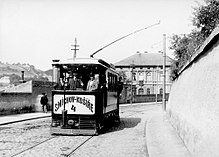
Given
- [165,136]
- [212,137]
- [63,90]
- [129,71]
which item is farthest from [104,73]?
[129,71]

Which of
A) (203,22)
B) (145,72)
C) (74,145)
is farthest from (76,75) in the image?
(145,72)

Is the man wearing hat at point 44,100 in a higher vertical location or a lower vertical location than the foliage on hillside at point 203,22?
lower

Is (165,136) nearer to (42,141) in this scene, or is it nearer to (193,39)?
(42,141)

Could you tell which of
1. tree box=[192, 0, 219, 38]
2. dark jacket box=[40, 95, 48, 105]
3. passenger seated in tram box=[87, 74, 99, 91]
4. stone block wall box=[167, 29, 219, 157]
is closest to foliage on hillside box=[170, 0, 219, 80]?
tree box=[192, 0, 219, 38]

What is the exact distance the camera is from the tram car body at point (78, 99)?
1528cm

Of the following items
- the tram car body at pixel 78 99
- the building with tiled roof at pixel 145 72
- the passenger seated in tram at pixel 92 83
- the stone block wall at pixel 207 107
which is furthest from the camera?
the building with tiled roof at pixel 145 72

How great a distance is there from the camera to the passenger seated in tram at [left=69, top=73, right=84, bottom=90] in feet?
51.8

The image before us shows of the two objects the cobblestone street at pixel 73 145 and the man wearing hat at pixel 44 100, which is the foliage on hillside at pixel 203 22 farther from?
the man wearing hat at pixel 44 100

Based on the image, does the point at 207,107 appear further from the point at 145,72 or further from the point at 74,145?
the point at 145,72

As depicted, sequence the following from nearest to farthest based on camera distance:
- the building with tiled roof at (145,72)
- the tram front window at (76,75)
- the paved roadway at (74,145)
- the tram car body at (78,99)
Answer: the paved roadway at (74,145) → the tram car body at (78,99) → the tram front window at (76,75) → the building with tiled roof at (145,72)

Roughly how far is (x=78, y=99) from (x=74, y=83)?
2.79ft

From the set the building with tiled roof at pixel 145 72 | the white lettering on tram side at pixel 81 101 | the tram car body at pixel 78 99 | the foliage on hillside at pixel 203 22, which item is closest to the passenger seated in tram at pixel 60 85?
the tram car body at pixel 78 99

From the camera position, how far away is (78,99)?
1529cm

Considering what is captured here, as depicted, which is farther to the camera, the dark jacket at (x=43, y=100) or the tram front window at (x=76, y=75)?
the dark jacket at (x=43, y=100)
